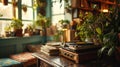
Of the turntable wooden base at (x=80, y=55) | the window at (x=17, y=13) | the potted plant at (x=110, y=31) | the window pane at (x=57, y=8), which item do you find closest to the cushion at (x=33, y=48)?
the window at (x=17, y=13)

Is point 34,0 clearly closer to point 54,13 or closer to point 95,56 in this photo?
point 54,13

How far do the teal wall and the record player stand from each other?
2.37 m

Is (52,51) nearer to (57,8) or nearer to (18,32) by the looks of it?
(18,32)

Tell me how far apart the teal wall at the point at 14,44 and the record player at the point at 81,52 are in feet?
7.77

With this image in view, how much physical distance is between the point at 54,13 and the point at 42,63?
2.83m

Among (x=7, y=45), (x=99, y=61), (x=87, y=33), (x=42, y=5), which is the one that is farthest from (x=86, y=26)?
(x=42, y=5)

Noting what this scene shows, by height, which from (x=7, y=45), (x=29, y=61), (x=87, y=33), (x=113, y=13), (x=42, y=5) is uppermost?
(x=42, y=5)

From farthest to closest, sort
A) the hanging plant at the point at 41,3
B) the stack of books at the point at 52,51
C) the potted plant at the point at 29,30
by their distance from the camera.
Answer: the hanging plant at the point at 41,3
the potted plant at the point at 29,30
the stack of books at the point at 52,51

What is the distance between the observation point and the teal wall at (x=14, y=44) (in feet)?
12.4

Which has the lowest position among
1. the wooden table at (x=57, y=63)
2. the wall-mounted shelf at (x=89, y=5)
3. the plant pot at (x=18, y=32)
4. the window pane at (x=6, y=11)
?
the wooden table at (x=57, y=63)

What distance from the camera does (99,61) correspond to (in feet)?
5.72

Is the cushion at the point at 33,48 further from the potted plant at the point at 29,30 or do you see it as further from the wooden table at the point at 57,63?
the wooden table at the point at 57,63

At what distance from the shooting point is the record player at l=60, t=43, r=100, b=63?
169cm

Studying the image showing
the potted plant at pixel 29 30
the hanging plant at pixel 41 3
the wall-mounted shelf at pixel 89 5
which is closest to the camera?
the wall-mounted shelf at pixel 89 5
